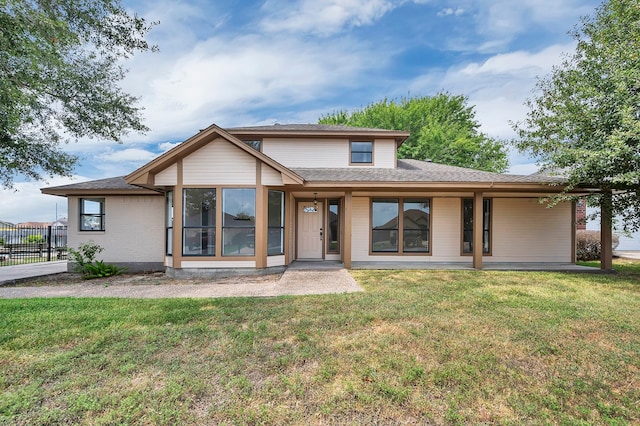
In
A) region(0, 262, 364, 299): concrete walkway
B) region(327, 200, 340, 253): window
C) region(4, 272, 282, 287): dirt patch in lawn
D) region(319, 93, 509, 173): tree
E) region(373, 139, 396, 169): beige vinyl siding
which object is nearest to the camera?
Result: region(0, 262, 364, 299): concrete walkway

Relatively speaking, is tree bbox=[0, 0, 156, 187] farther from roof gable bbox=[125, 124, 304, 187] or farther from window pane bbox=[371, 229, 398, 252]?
window pane bbox=[371, 229, 398, 252]

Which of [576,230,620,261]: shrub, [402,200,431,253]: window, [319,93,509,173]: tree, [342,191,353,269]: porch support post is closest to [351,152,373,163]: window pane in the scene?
[402,200,431,253]: window

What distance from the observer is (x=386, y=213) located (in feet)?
35.1

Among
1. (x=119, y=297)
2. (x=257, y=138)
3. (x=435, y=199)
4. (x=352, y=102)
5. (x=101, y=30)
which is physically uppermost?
(x=352, y=102)

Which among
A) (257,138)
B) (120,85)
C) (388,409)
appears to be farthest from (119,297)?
(120,85)

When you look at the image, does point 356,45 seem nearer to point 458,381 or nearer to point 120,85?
point 120,85

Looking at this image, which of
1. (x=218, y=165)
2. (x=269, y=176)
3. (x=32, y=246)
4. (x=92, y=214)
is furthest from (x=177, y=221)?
(x=32, y=246)

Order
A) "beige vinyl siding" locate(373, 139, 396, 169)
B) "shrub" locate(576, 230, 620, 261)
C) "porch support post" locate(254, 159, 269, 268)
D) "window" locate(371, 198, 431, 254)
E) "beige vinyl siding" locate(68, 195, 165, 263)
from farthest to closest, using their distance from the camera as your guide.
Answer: "shrub" locate(576, 230, 620, 261)
"beige vinyl siding" locate(373, 139, 396, 169)
"window" locate(371, 198, 431, 254)
"beige vinyl siding" locate(68, 195, 165, 263)
"porch support post" locate(254, 159, 269, 268)

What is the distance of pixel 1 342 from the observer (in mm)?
3828

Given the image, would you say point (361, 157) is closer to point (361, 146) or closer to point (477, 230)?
point (361, 146)

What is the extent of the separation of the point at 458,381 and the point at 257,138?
10.5 meters

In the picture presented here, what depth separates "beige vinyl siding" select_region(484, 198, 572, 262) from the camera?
10.8 metres

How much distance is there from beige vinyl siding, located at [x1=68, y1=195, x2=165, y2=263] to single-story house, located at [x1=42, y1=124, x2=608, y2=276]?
35 mm

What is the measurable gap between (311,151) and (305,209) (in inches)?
94.8
